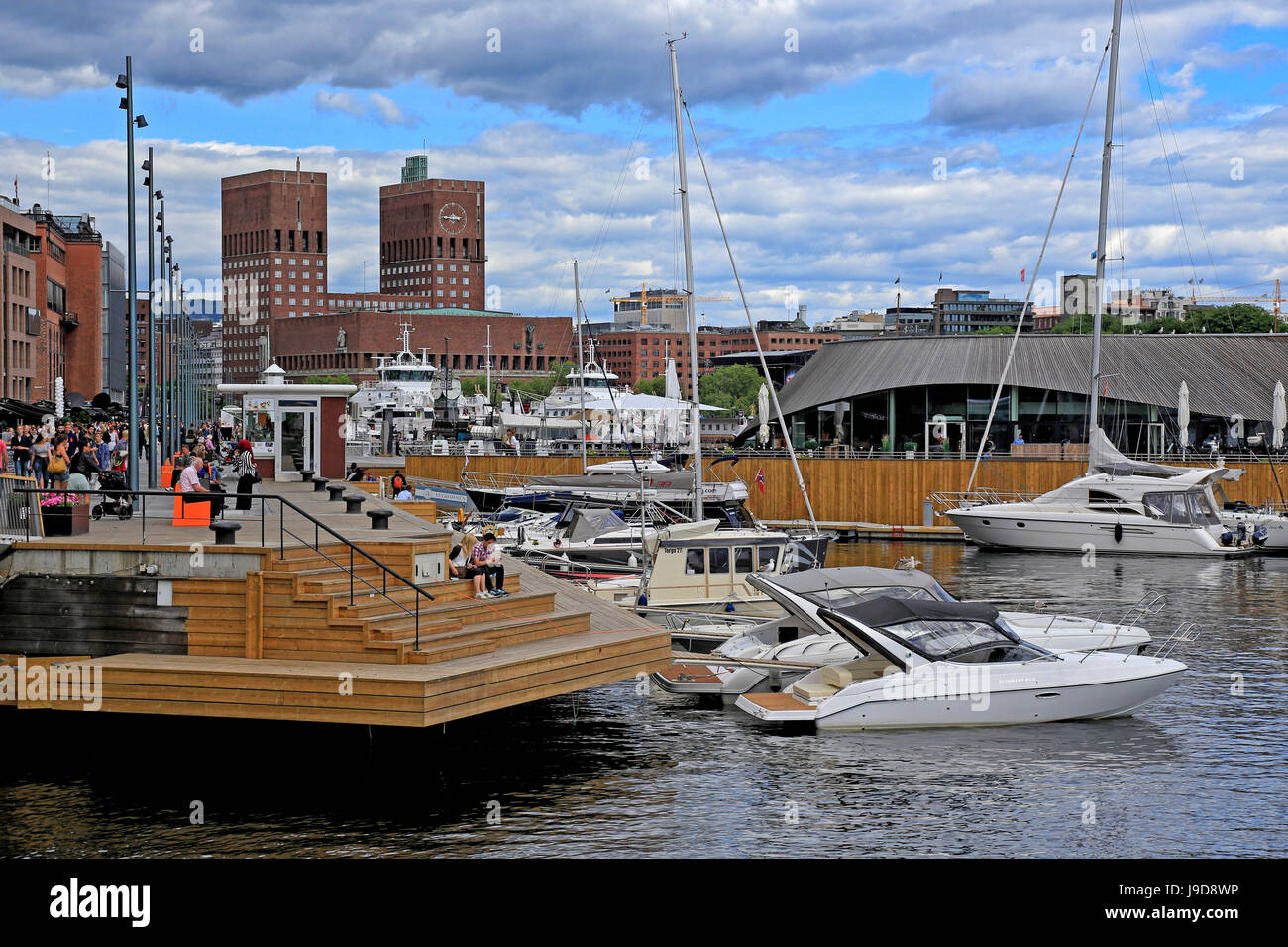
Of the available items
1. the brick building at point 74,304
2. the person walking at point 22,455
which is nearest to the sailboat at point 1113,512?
the person walking at point 22,455

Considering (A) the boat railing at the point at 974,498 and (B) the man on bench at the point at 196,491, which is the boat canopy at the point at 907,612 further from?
(A) the boat railing at the point at 974,498

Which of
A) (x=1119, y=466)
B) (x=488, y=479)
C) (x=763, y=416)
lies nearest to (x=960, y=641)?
(x=1119, y=466)

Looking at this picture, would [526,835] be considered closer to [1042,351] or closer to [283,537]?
[283,537]

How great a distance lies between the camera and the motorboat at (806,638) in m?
25.0

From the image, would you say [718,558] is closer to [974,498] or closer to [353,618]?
[353,618]

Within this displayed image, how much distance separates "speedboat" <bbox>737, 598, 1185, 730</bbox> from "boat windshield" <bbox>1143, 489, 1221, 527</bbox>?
30.0 meters

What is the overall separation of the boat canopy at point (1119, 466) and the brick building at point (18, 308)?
50792 millimetres

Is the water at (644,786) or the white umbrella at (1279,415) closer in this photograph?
the water at (644,786)

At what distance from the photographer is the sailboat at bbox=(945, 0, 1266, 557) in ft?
170

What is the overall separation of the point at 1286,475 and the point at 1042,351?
52.4ft

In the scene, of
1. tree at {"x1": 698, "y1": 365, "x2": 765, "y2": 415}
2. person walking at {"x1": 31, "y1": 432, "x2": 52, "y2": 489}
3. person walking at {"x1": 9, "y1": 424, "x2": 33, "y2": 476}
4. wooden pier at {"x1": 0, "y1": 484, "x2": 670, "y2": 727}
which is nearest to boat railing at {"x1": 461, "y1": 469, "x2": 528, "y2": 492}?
person walking at {"x1": 9, "y1": 424, "x2": 33, "y2": 476}

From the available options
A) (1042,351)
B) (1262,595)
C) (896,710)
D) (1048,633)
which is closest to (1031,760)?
(896,710)

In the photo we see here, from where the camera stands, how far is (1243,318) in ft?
492

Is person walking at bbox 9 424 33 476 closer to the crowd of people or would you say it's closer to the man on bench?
the crowd of people
